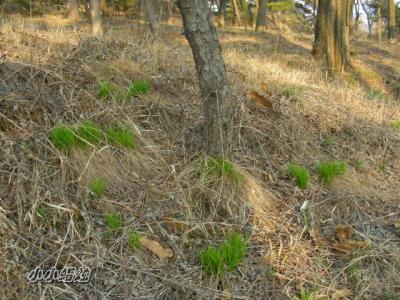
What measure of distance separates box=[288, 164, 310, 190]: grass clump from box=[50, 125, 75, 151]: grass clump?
1821 millimetres

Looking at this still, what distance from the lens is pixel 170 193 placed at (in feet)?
9.30

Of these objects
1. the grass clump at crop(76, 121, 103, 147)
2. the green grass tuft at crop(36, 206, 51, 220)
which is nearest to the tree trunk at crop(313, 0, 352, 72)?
the grass clump at crop(76, 121, 103, 147)

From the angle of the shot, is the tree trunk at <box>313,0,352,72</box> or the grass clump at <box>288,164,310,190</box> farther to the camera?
the tree trunk at <box>313,0,352,72</box>

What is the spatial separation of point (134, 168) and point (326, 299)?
1624 mm

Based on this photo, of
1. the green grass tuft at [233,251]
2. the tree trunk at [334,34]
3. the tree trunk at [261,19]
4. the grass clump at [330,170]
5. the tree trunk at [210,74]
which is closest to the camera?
the green grass tuft at [233,251]

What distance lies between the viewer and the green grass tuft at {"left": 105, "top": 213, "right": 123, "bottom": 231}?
2.50 metres

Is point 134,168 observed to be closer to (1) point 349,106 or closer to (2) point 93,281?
(2) point 93,281

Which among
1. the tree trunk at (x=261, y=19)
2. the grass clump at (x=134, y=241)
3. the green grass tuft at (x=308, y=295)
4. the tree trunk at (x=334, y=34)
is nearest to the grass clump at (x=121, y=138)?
the grass clump at (x=134, y=241)

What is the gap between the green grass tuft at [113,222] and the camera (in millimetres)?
2502

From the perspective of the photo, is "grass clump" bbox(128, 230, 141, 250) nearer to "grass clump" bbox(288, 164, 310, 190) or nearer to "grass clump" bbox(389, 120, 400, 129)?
"grass clump" bbox(288, 164, 310, 190)

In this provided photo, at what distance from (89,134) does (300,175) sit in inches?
69.5

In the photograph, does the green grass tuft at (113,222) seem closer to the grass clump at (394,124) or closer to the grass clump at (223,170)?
the grass clump at (223,170)

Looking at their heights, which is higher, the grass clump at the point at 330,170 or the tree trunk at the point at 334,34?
the tree trunk at the point at 334,34

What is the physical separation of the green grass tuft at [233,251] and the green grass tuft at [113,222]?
69cm
